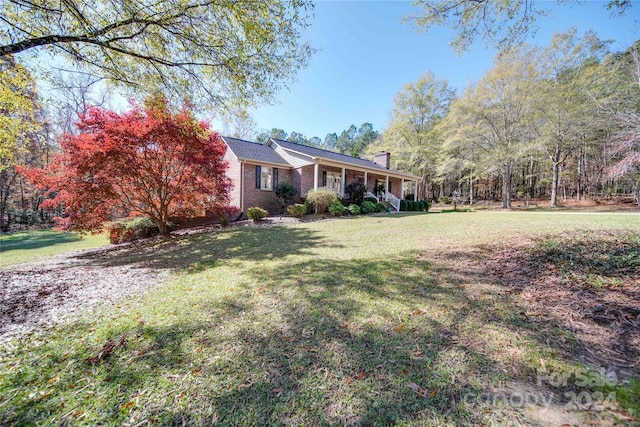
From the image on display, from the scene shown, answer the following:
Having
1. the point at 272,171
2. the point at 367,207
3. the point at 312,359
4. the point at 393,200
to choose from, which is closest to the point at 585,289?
the point at 312,359

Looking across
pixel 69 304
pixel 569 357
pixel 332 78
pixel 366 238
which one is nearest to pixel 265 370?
pixel 569 357

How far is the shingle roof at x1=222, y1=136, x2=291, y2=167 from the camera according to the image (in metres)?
14.9

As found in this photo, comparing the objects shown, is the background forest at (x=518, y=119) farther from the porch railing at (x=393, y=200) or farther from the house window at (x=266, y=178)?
the porch railing at (x=393, y=200)

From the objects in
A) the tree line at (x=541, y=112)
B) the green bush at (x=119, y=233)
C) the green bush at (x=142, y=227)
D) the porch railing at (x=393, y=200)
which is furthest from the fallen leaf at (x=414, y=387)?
the tree line at (x=541, y=112)

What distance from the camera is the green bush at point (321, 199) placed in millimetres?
13594

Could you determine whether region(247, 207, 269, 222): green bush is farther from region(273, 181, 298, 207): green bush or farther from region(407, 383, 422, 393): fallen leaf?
region(407, 383, 422, 393): fallen leaf

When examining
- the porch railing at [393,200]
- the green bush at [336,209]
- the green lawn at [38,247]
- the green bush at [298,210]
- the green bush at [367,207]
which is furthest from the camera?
the porch railing at [393,200]

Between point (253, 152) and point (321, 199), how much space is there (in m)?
6.18

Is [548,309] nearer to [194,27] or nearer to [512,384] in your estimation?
[512,384]

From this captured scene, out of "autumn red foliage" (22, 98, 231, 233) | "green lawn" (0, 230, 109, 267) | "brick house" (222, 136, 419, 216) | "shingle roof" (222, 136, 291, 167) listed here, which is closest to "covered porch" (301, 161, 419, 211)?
"brick house" (222, 136, 419, 216)

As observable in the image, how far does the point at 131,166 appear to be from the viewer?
8055 millimetres

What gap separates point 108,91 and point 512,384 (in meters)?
10.2

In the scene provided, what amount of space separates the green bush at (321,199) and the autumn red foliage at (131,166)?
532 centimetres

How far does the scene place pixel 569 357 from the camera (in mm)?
2047
